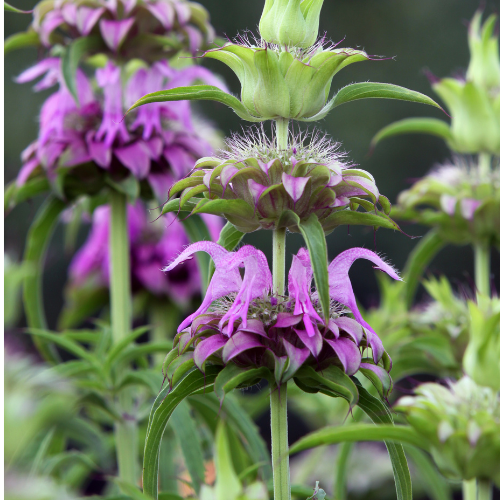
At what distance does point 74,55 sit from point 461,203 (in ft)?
1.66

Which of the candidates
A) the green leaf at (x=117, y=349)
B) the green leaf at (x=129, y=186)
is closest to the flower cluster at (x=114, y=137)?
the green leaf at (x=129, y=186)

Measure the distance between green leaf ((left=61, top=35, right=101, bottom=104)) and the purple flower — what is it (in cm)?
38

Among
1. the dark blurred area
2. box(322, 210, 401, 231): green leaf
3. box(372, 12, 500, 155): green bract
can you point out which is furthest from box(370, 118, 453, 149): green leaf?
the dark blurred area

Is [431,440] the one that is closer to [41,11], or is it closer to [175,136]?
[175,136]

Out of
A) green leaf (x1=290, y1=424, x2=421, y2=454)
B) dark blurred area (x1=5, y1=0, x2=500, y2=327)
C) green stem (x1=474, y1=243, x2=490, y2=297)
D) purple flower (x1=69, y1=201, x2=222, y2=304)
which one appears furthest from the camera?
dark blurred area (x1=5, y1=0, x2=500, y2=327)

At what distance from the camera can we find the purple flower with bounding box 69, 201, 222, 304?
1168 mm

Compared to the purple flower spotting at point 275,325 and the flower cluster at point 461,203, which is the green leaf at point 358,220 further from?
the flower cluster at point 461,203

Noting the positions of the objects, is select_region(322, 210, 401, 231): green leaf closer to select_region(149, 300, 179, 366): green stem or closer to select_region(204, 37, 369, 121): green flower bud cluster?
select_region(204, 37, 369, 121): green flower bud cluster

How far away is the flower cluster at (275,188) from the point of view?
0.48 meters

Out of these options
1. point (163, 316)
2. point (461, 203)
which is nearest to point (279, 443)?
point (461, 203)

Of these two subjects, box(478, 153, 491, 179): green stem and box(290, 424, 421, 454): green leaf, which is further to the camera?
box(478, 153, 491, 179): green stem

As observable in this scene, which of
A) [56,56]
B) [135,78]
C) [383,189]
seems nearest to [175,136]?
[135,78]

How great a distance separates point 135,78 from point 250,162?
0.42 meters

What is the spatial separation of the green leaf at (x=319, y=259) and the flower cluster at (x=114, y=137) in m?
0.40
